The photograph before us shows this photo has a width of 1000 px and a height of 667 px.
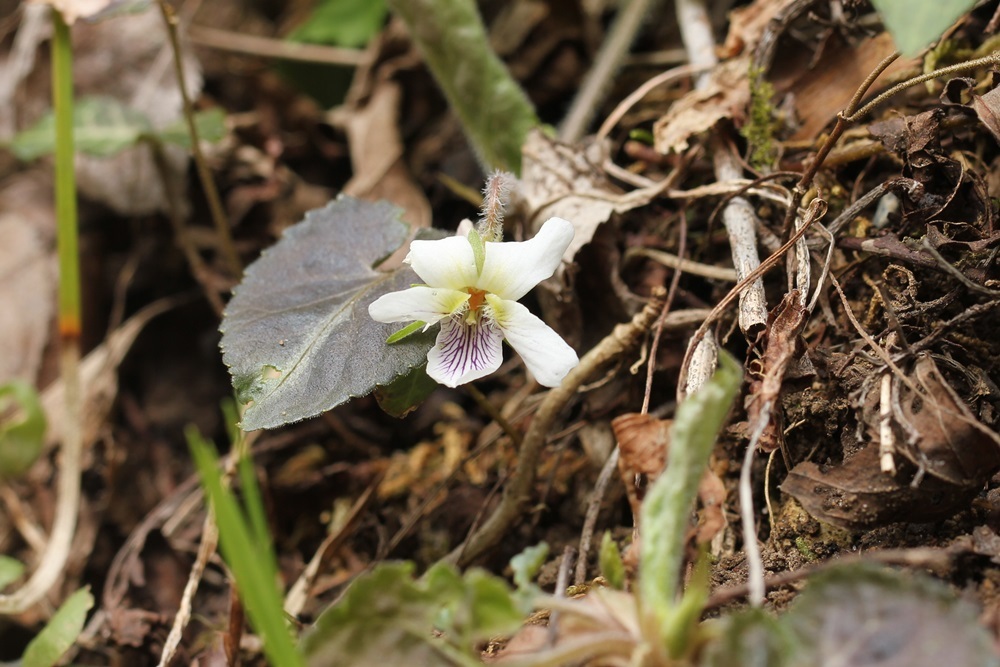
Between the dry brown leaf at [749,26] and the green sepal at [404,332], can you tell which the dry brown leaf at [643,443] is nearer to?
the green sepal at [404,332]

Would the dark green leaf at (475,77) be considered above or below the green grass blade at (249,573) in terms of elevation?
above

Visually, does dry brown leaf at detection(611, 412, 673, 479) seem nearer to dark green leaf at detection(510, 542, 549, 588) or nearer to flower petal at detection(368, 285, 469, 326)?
dark green leaf at detection(510, 542, 549, 588)

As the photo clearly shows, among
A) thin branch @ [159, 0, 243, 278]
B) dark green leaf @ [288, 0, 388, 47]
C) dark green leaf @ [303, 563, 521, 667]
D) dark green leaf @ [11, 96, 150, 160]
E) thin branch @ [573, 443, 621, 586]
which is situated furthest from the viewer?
dark green leaf @ [288, 0, 388, 47]

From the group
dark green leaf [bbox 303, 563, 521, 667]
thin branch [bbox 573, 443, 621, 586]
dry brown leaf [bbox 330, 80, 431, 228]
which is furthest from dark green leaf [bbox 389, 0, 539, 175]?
dark green leaf [bbox 303, 563, 521, 667]

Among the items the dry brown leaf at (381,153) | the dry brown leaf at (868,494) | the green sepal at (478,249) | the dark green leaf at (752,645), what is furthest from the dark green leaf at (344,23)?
the dark green leaf at (752,645)

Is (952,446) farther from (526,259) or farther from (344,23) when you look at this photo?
(344,23)

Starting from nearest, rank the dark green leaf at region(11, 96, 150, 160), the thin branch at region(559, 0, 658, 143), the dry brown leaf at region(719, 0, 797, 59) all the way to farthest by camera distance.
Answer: the dry brown leaf at region(719, 0, 797, 59), the thin branch at region(559, 0, 658, 143), the dark green leaf at region(11, 96, 150, 160)
